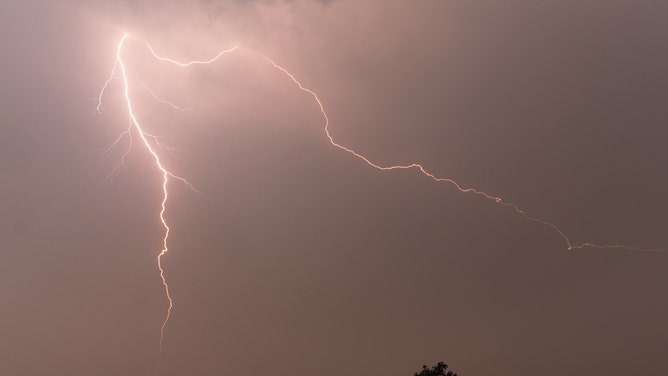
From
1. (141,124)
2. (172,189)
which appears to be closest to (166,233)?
(172,189)

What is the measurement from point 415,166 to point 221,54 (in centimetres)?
485

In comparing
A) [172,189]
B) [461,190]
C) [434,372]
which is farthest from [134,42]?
[434,372]

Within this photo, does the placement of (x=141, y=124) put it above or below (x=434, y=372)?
above

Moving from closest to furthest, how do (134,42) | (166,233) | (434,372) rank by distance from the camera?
1. (434,372)
2. (134,42)
3. (166,233)

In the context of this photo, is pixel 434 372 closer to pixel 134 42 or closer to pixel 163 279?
pixel 163 279

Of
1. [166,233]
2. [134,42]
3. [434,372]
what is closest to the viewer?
[434,372]

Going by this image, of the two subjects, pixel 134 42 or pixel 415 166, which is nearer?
pixel 134 42

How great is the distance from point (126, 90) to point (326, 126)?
4292 mm

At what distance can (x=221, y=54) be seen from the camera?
13008 mm

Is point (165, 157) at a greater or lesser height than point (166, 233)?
greater

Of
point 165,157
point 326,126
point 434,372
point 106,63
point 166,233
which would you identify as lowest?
point 434,372

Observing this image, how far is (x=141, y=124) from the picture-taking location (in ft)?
43.4

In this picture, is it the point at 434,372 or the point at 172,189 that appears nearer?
the point at 434,372

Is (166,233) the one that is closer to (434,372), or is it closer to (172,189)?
(172,189)
